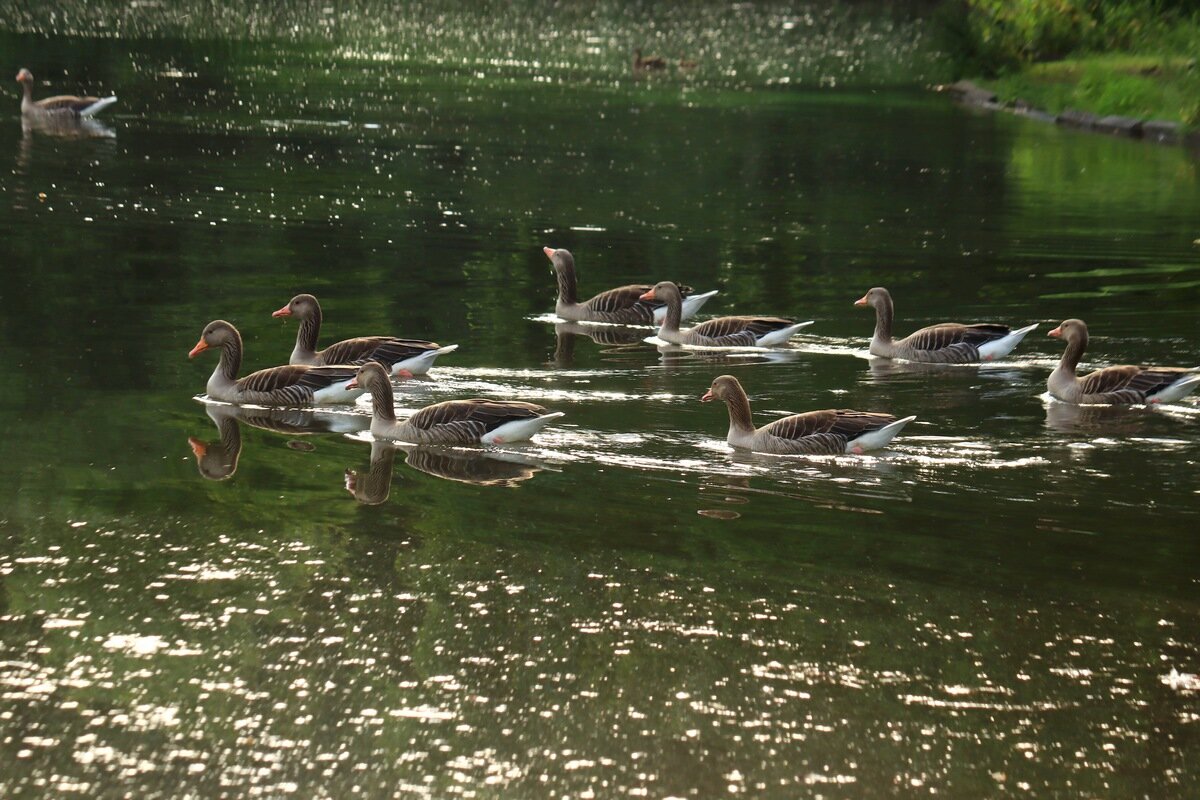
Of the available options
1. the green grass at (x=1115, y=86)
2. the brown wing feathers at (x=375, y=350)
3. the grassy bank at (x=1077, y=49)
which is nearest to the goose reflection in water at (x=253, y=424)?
the brown wing feathers at (x=375, y=350)

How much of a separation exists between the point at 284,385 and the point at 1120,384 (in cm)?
757

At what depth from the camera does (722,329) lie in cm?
1998

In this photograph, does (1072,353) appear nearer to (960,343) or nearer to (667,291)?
(960,343)

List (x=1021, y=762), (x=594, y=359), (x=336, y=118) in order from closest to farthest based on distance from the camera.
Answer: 1. (x=1021, y=762)
2. (x=594, y=359)
3. (x=336, y=118)

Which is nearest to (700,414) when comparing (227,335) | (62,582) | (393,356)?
(393,356)

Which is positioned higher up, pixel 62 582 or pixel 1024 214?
pixel 1024 214

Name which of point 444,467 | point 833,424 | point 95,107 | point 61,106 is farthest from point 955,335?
point 95,107

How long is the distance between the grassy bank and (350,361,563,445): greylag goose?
119ft

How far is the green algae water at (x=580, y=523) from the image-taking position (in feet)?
30.7

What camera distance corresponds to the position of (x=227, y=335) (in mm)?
16922

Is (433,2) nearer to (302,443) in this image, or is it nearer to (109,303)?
(109,303)

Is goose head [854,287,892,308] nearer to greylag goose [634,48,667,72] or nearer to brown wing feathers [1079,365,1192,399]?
brown wing feathers [1079,365,1192,399]

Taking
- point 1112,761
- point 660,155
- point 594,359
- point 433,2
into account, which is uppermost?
point 433,2

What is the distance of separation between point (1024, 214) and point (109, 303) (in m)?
16.6
